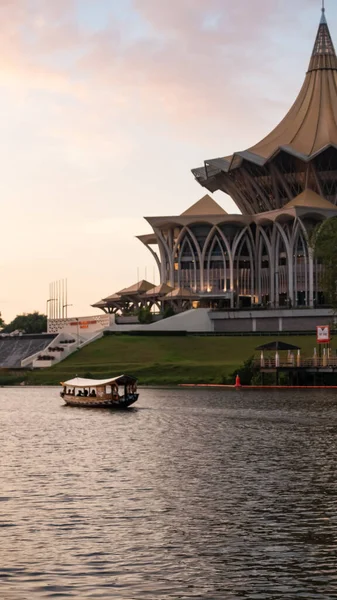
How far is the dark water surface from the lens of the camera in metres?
23.5

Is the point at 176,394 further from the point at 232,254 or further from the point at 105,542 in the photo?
the point at 232,254

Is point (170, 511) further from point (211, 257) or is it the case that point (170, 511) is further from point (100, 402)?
point (211, 257)

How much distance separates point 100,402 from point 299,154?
306 ft

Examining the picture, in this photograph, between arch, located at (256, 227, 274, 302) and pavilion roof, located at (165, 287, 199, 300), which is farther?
arch, located at (256, 227, 274, 302)

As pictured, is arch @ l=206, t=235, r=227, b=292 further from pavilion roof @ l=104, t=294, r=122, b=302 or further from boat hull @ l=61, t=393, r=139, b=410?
boat hull @ l=61, t=393, r=139, b=410

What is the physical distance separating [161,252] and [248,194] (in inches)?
748

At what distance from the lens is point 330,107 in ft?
585

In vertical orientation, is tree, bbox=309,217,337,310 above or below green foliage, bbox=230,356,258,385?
above

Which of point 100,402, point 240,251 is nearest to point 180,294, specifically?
point 240,251

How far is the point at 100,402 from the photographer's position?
85.8 meters

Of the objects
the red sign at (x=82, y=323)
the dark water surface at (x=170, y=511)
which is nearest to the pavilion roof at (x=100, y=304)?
the red sign at (x=82, y=323)

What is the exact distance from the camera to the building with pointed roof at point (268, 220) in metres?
172

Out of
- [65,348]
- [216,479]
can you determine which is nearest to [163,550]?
[216,479]

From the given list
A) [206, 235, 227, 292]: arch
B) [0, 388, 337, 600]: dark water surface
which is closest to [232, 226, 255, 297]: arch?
[206, 235, 227, 292]: arch
